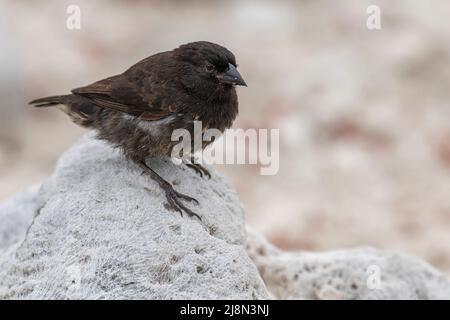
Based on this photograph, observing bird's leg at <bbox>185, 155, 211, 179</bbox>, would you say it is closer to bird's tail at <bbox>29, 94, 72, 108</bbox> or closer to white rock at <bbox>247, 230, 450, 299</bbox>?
white rock at <bbox>247, 230, 450, 299</bbox>

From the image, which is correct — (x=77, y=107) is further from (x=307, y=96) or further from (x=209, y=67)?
(x=307, y=96)

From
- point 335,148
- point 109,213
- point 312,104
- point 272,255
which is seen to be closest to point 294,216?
point 335,148

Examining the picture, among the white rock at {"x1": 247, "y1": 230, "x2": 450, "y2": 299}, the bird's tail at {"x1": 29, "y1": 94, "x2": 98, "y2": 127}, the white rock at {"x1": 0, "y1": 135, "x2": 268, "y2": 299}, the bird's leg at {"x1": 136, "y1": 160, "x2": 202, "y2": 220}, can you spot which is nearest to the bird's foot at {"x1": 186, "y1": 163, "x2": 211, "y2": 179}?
the white rock at {"x1": 0, "y1": 135, "x2": 268, "y2": 299}

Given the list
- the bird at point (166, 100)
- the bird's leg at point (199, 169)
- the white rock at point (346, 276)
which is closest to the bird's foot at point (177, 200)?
the bird at point (166, 100)

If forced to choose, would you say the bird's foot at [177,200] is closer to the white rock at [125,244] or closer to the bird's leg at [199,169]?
Answer: the white rock at [125,244]

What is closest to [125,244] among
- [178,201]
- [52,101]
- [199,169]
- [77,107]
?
[178,201]
